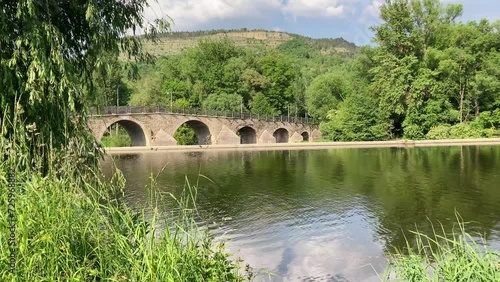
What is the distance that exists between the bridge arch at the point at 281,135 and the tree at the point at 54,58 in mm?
45949

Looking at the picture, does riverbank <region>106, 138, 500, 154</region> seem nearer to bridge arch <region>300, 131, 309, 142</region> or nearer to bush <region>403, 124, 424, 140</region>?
bush <region>403, 124, 424, 140</region>

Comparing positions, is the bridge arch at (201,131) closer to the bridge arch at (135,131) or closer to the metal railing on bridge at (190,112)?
the metal railing on bridge at (190,112)

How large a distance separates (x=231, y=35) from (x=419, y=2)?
12656cm

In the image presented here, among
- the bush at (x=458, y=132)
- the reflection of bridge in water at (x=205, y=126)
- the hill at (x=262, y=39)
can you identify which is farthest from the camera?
the hill at (x=262, y=39)

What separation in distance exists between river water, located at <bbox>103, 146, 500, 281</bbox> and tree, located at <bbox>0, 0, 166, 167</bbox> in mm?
1202

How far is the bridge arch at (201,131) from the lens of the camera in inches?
1775

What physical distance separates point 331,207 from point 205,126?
3318cm

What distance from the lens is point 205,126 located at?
149ft

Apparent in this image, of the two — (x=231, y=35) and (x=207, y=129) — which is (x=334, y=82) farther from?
(x=231, y=35)

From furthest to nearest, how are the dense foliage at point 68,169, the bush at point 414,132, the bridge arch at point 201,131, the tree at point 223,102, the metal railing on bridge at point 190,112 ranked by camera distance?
the tree at point 223,102, the bridge arch at point 201,131, the bush at point 414,132, the metal railing on bridge at point 190,112, the dense foliage at point 68,169

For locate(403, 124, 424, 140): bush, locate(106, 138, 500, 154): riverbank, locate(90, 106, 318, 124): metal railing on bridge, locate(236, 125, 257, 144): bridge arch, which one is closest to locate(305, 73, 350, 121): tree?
locate(90, 106, 318, 124): metal railing on bridge

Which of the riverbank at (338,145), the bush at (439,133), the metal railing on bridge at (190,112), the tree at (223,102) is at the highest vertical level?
the tree at (223,102)

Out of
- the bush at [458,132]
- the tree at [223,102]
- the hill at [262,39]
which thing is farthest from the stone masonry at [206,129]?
the hill at [262,39]

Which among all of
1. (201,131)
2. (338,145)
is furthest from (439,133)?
(201,131)
